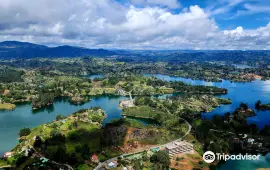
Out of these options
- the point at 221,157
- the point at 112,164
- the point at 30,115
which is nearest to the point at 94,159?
the point at 112,164

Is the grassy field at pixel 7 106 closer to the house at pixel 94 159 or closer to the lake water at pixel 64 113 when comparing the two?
the lake water at pixel 64 113

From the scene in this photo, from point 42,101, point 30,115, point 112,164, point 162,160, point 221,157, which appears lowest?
point 30,115

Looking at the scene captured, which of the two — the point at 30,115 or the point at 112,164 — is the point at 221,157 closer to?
the point at 112,164

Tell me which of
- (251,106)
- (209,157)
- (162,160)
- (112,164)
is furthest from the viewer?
(251,106)

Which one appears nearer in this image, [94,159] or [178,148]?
[94,159]

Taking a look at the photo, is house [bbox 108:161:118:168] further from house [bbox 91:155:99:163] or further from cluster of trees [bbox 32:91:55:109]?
cluster of trees [bbox 32:91:55:109]

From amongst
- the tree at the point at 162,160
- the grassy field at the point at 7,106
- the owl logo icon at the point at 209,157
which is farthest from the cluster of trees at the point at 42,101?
the owl logo icon at the point at 209,157

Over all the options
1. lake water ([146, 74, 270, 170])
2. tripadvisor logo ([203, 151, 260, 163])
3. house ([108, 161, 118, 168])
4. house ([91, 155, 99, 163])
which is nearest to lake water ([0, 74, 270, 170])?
lake water ([146, 74, 270, 170])
